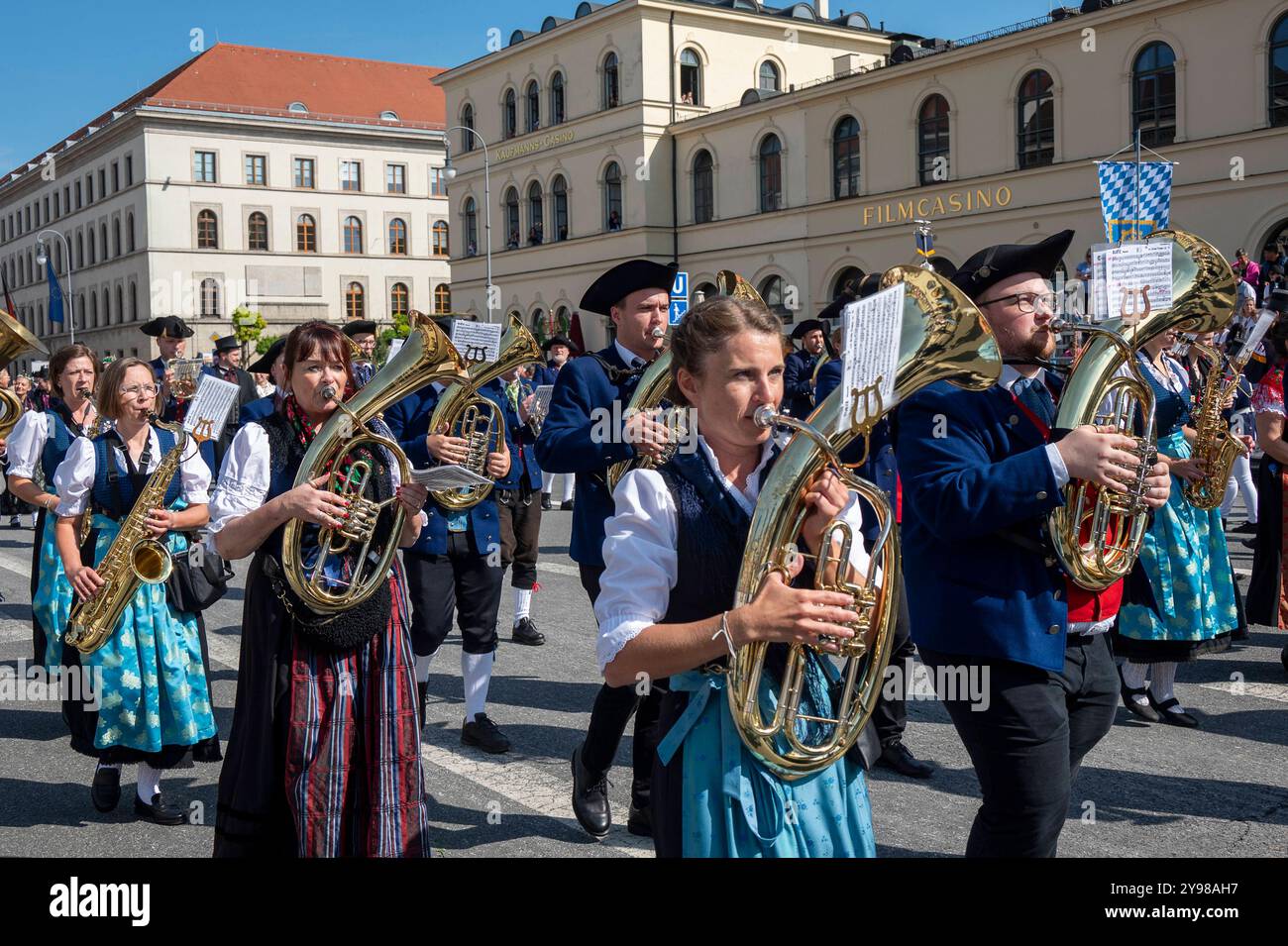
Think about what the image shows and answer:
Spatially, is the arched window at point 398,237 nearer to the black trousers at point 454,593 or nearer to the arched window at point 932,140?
the arched window at point 932,140

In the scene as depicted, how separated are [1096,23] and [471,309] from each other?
101 ft

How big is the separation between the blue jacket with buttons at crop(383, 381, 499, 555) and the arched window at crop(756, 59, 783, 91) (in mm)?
45364

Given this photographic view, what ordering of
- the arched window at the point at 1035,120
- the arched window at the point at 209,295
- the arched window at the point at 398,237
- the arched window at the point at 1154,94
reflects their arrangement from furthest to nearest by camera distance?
the arched window at the point at 398,237 → the arched window at the point at 209,295 → the arched window at the point at 1035,120 → the arched window at the point at 1154,94

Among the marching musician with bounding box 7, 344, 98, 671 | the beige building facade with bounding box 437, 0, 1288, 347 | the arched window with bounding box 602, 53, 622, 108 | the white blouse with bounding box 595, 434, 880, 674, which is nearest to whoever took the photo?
the white blouse with bounding box 595, 434, 880, 674

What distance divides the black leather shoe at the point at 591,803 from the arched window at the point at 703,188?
41737 mm

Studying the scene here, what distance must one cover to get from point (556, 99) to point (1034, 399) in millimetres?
49444

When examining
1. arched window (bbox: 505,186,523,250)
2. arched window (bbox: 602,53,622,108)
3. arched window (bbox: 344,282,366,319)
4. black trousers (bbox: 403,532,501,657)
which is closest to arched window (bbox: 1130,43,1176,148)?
arched window (bbox: 602,53,622,108)

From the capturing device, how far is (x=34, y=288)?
3615 inches

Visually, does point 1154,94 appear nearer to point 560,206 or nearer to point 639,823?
point 560,206

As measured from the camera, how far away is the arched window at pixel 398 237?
262 feet

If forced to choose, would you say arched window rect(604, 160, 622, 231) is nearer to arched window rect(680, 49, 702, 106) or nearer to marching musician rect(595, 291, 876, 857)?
arched window rect(680, 49, 702, 106)

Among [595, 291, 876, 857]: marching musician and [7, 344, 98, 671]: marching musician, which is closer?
[595, 291, 876, 857]: marching musician

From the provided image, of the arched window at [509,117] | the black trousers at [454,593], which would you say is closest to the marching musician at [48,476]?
the black trousers at [454,593]

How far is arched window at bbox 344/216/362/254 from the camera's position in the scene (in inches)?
3093
